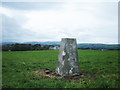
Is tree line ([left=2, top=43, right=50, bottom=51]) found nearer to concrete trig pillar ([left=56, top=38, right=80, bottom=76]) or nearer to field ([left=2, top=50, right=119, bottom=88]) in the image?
field ([left=2, top=50, right=119, bottom=88])

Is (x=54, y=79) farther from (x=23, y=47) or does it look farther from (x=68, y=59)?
(x=23, y=47)

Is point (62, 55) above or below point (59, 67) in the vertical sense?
above

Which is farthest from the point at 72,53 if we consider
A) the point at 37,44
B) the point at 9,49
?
the point at 37,44

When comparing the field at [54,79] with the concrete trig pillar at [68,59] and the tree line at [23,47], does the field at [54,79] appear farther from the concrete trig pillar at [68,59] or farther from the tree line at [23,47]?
the tree line at [23,47]

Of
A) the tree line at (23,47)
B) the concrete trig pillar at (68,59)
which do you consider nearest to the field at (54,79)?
the concrete trig pillar at (68,59)

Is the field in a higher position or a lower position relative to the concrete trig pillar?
lower

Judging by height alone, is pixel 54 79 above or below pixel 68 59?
below

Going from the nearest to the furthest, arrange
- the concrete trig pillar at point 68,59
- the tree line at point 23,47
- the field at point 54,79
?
the field at point 54,79 < the concrete trig pillar at point 68,59 < the tree line at point 23,47

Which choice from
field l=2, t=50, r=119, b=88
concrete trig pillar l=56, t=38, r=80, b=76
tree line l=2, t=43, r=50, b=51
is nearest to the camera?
field l=2, t=50, r=119, b=88

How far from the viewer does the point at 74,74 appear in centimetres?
861

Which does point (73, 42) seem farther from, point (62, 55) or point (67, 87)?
point (67, 87)

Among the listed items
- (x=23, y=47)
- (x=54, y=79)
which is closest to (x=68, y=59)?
(x=54, y=79)

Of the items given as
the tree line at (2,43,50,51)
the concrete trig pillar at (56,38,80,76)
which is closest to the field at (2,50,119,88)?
the concrete trig pillar at (56,38,80,76)

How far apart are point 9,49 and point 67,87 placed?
31.2 metres
